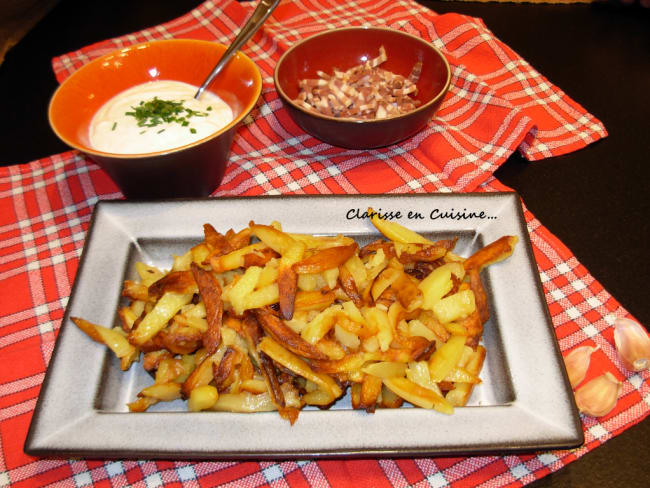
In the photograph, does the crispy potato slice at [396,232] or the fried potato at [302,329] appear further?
the crispy potato slice at [396,232]

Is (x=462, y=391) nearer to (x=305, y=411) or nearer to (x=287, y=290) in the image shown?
(x=305, y=411)

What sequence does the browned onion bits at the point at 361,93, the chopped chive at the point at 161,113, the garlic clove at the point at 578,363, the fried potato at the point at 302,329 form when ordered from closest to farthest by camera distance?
the fried potato at the point at 302,329
the garlic clove at the point at 578,363
the chopped chive at the point at 161,113
the browned onion bits at the point at 361,93

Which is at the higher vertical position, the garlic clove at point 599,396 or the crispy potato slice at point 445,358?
the crispy potato slice at point 445,358

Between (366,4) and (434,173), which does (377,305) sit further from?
(366,4)

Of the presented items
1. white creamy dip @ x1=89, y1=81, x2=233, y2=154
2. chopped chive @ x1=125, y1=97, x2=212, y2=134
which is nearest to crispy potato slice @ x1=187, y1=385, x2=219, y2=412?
white creamy dip @ x1=89, y1=81, x2=233, y2=154

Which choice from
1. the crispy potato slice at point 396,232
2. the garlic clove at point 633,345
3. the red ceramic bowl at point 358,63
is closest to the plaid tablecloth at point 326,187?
the garlic clove at point 633,345

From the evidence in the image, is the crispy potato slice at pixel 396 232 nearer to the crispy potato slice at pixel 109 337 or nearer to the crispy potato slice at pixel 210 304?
the crispy potato slice at pixel 210 304

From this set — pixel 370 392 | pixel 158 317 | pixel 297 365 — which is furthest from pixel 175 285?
pixel 370 392
